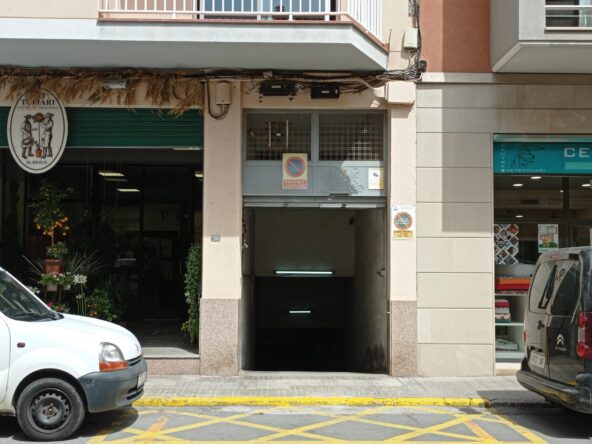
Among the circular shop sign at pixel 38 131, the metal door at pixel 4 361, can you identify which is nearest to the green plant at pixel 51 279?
the circular shop sign at pixel 38 131

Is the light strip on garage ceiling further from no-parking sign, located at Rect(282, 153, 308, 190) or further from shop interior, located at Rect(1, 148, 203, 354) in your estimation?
no-parking sign, located at Rect(282, 153, 308, 190)

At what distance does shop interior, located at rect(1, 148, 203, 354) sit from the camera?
12969mm

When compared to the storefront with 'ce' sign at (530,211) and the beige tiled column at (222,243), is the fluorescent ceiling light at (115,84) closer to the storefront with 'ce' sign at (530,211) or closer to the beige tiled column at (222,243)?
the beige tiled column at (222,243)

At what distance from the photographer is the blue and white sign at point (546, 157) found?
10.1 metres

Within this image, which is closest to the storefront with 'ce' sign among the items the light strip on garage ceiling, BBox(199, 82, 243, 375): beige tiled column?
BBox(199, 82, 243, 375): beige tiled column

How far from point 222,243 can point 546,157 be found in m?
5.35

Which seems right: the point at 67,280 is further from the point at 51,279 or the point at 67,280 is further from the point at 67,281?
the point at 51,279

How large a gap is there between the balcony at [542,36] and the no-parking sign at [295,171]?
3.31m

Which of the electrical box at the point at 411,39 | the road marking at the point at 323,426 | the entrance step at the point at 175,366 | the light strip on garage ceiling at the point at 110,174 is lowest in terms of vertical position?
the road marking at the point at 323,426

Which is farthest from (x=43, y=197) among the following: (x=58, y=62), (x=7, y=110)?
(x=58, y=62)

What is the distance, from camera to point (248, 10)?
9695mm

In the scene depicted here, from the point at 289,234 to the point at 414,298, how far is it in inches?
251

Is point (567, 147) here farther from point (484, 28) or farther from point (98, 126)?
point (98, 126)

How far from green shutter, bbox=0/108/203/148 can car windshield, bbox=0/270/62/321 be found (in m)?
3.55
